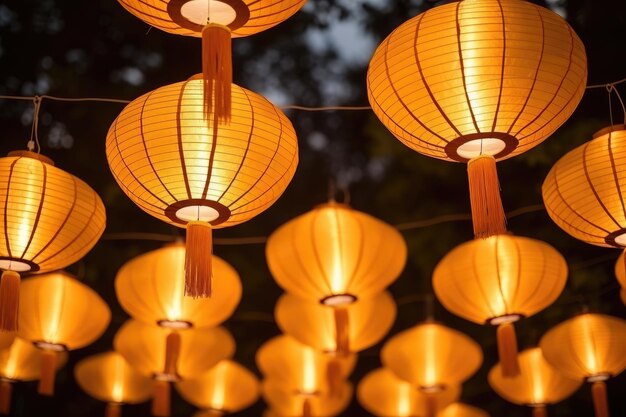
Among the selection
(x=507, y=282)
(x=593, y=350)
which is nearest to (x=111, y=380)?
(x=507, y=282)

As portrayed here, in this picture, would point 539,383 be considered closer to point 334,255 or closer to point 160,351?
point 334,255

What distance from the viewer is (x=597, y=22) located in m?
5.87

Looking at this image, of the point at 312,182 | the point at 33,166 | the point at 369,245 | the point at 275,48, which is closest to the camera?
the point at 33,166

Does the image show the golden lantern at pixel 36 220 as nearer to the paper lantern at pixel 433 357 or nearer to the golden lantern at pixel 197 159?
the golden lantern at pixel 197 159

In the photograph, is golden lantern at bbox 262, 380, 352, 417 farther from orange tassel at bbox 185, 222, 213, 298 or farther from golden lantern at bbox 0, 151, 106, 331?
orange tassel at bbox 185, 222, 213, 298

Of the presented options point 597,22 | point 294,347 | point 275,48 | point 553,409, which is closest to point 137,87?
point 275,48

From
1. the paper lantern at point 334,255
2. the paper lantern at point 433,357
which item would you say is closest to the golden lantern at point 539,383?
the paper lantern at point 433,357

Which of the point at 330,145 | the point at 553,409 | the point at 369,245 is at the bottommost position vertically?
the point at 553,409

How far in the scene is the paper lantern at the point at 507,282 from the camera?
17.8ft

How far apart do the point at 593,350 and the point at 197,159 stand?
3.53m

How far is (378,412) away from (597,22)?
4.03 m

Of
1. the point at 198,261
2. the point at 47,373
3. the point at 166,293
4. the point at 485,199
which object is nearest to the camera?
the point at 485,199

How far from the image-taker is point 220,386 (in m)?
8.03

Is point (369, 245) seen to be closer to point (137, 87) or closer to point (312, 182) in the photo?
point (137, 87)
